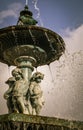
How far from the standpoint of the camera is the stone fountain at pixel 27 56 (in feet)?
46.1

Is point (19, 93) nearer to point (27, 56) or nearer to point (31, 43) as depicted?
point (27, 56)

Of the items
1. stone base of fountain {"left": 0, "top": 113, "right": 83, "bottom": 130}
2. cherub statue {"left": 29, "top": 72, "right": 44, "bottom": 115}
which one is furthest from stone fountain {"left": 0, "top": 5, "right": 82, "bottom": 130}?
stone base of fountain {"left": 0, "top": 113, "right": 83, "bottom": 130}

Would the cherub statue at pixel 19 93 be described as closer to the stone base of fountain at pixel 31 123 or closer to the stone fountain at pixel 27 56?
the stone fountain at pixel 27 56

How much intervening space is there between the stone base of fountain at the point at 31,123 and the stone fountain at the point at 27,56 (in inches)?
50.6

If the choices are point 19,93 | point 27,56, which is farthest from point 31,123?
point 27,56

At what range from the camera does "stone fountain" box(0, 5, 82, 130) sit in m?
14.0

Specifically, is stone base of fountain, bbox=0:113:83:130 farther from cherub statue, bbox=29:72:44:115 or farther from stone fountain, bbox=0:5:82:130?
cherub statue, bbox=29:72:44:115

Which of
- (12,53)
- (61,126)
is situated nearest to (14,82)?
(12,53)

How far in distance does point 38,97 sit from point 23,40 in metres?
2.33

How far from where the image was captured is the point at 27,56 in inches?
611

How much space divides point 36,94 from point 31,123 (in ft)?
9.52

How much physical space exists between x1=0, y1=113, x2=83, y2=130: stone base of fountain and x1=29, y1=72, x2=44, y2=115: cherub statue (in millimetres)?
2647

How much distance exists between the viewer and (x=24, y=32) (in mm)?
14445

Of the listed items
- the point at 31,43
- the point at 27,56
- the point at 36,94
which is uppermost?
the point at 31,43
